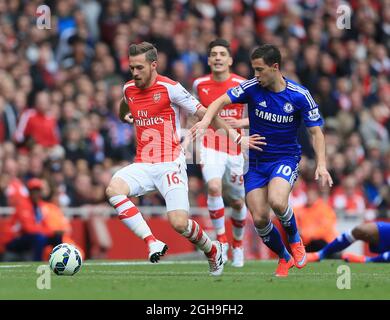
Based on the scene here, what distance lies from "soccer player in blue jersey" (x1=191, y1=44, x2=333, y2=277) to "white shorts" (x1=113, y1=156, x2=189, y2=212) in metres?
0.70

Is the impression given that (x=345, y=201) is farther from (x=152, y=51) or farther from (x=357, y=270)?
(x=152, y=51)

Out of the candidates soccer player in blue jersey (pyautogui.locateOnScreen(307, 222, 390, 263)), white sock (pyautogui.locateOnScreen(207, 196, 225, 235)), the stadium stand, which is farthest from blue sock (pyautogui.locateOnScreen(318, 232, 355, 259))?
the stadium stand

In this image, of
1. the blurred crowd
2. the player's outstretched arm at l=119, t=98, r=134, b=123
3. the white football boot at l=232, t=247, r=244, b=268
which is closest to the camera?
the player's outstretched arm at l=119, t=98, r=134, b=123

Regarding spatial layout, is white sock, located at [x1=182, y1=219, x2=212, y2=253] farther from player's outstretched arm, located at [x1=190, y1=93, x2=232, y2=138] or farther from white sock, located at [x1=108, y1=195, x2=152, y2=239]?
player's outstretched arm, located at [x1=190, y1=93, x2=232, y2=138]

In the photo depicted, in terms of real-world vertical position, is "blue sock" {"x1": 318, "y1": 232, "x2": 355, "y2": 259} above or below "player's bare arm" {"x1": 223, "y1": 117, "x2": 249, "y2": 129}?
below

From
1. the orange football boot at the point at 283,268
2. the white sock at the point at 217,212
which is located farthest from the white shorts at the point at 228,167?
the orange football boot at the point at 283,268

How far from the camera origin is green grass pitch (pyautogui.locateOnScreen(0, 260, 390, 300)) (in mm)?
10680

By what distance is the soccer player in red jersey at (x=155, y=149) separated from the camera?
1271 centimetres

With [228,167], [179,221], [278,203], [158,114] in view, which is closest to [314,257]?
[228,167]

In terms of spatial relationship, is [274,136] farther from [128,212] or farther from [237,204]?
[237,204]

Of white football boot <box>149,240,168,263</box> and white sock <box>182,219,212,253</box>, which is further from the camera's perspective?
white sock <box>182,219,212,253</box>

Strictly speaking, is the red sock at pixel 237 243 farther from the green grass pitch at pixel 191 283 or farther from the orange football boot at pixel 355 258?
the orange football boot at pixel 355 258

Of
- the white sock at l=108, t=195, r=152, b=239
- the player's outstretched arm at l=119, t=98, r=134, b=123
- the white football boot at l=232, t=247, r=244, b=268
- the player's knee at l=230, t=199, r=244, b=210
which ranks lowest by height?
the white football boot at l=232, t=247, r=244, b=268

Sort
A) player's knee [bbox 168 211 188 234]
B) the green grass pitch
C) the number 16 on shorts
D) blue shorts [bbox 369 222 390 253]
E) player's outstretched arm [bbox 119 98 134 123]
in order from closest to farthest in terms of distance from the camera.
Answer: the green grass pitch < player's knee [bbox 168 211 188 234] < the number 16 on shorts < player's outstretched arm [bbox 119 98 134 123] < blue shorts [bbox 369 222 390 253]
